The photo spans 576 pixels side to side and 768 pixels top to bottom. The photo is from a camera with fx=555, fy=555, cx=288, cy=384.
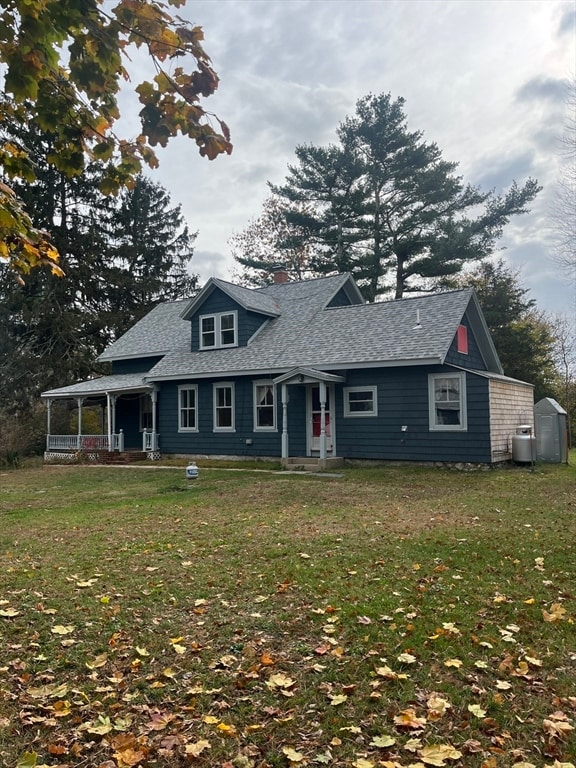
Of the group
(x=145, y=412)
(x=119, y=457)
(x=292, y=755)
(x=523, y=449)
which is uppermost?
(x=145, y=412)

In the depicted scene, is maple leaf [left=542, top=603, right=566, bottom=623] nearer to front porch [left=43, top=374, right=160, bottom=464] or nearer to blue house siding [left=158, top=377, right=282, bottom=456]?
blue house siding [left=158, top=377, right=282, bottom=456]

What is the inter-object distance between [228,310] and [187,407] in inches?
155

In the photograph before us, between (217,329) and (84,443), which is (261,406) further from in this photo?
(84,443)

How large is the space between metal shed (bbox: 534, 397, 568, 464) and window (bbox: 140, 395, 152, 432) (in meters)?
14.8

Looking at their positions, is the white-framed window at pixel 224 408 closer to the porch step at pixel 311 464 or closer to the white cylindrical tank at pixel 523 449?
the porch step at pixel 311 464

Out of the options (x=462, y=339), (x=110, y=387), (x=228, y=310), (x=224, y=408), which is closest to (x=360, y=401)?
(x=462, y=339)

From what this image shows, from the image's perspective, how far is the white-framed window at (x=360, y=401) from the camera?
54.7 feet

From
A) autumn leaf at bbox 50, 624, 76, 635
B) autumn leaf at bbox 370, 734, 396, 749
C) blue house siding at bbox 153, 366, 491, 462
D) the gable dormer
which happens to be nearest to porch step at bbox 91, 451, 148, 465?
blue house siding at bbox 153, 366, 491, 462

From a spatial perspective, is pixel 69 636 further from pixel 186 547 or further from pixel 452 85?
pixel 452 85

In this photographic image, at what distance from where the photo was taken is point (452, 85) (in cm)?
1121

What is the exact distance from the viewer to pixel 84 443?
2227cm

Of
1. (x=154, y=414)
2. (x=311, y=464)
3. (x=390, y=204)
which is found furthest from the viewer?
(x=390, y=204)

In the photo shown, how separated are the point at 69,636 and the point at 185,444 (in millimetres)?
16479

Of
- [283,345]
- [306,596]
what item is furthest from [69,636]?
[283,345]
